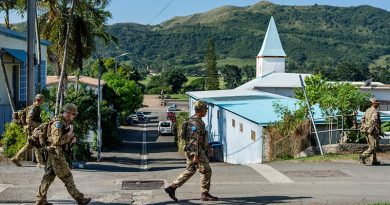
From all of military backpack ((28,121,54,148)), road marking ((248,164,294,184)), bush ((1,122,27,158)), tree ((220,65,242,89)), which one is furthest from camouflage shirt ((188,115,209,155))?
tree ((220,65,242,89))

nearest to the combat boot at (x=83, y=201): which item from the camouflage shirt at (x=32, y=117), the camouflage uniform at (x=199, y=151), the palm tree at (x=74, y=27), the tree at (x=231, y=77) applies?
the camouflage uniform at (x=199, y=151)

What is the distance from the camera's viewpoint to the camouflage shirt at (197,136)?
10.3m

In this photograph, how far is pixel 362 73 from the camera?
136250 mm

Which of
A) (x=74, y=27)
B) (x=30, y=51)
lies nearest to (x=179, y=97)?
(x=74, y=27)

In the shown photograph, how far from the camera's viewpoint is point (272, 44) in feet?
259

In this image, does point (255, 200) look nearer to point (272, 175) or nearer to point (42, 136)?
point (272, 175)

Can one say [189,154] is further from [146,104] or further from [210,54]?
[146,104]

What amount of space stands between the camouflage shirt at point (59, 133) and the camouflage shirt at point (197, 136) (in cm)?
202

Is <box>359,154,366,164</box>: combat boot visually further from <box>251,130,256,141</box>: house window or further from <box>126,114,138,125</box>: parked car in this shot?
<box>126,114,138,125</box>: parked car

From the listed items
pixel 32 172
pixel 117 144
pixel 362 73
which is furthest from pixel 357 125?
pixel 362 73

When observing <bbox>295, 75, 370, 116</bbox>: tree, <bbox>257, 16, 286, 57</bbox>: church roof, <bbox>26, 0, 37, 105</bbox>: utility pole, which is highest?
<bbox>257, 16, 286, 57</bbox>: church roof

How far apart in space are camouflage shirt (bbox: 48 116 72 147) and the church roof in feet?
225

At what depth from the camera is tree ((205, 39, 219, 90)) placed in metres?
89.8

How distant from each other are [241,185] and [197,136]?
7.90 feet
